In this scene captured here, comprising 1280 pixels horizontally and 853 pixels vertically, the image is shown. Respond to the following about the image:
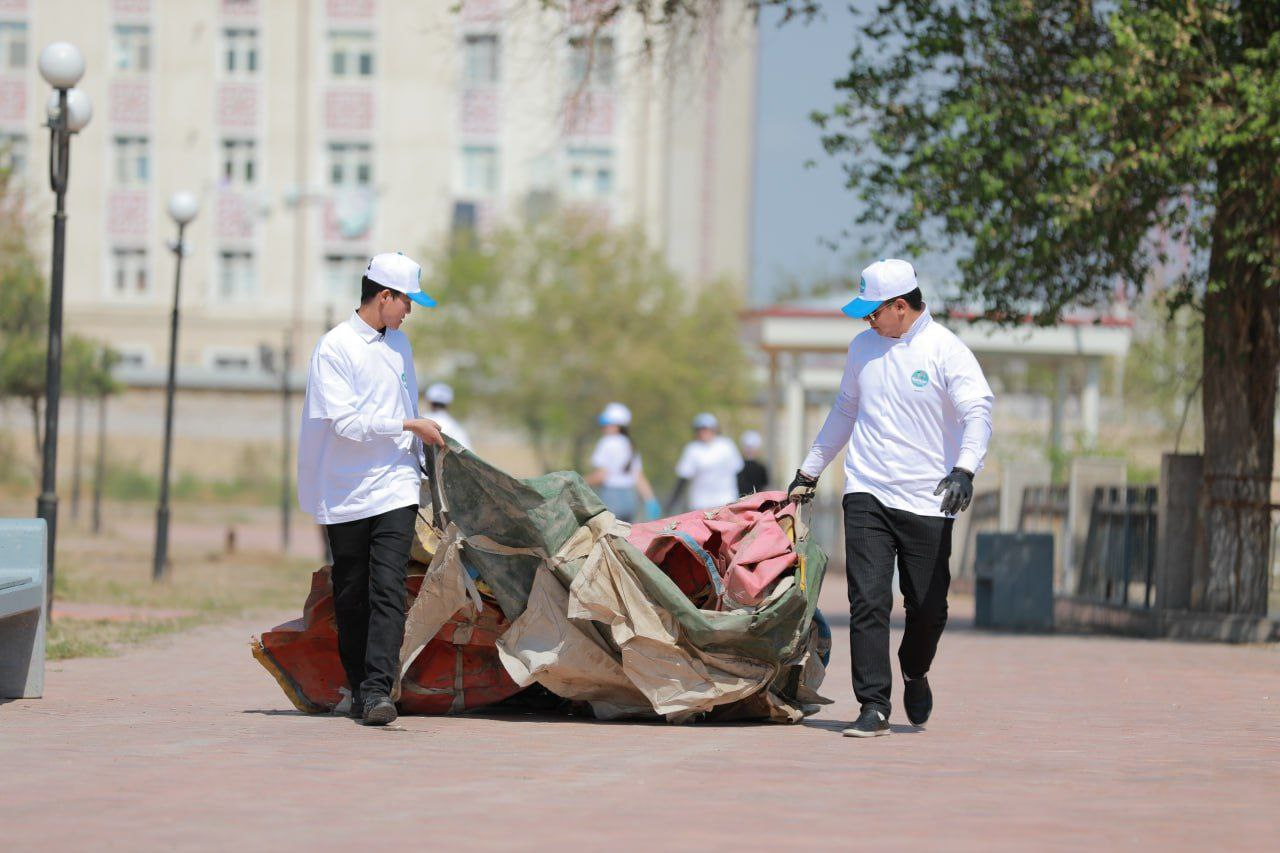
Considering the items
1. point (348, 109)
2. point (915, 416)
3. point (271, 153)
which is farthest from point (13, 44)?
point (915, 416)

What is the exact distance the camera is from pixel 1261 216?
1384 cm

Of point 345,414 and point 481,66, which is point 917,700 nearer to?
point 345,414

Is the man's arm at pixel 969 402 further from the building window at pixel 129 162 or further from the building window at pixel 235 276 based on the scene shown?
the building window at pixel 129 162

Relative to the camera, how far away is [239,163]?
59.0 m

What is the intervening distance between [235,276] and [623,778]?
5466 centimetres

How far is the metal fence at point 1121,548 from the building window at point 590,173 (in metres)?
43.3

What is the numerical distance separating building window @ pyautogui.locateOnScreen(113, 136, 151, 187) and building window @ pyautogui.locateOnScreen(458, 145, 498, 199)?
951cm

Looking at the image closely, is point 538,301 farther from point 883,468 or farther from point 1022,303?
point 883,468

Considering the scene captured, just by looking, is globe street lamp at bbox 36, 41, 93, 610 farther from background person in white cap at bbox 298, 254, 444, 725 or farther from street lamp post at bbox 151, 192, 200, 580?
background person in white cap at bbox 298, 254, 444, 725

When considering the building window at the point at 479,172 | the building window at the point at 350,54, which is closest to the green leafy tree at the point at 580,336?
the building window at the point at 479,172

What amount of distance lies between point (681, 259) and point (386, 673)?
56.6 meters

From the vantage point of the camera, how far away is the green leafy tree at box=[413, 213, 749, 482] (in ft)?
165

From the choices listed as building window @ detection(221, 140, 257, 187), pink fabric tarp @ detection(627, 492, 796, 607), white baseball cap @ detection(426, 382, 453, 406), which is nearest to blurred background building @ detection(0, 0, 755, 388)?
building window @ detection(221, 140, 257, 187)

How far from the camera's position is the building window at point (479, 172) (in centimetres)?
5916
